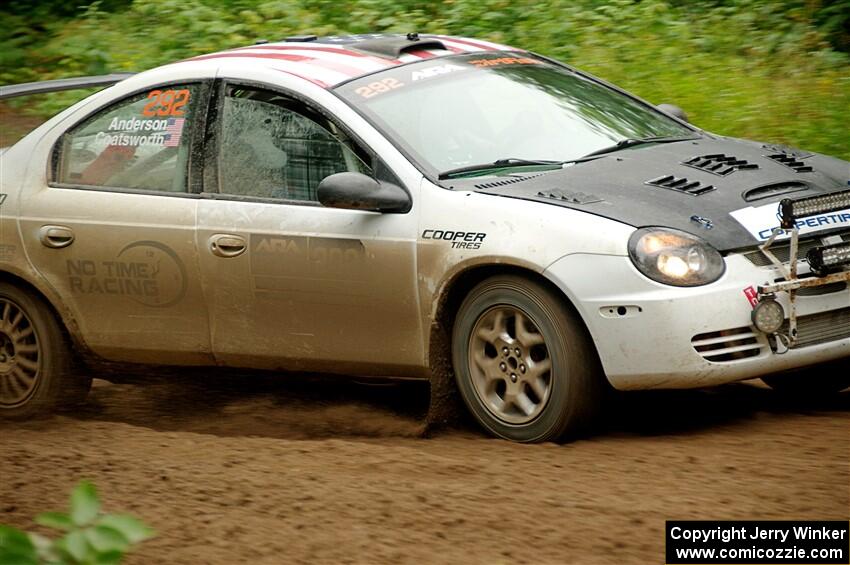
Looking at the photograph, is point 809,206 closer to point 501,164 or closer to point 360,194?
point 501,164

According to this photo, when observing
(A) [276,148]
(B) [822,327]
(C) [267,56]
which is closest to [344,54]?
(C) [267,56]

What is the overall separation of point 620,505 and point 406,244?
1.68 m

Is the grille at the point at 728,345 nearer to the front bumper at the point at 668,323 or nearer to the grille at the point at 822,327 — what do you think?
the front bumper at the point at 668,323

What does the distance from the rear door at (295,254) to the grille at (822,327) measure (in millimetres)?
1521

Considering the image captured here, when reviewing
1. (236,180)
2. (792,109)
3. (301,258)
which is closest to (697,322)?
(301,258)

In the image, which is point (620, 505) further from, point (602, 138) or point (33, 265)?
point (33, 265)

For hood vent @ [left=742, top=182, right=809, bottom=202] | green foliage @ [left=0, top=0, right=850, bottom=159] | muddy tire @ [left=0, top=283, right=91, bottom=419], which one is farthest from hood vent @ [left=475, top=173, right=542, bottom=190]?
green foliage @ [left=0, top=0, right=850, bottom=159]

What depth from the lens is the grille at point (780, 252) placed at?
207 inches

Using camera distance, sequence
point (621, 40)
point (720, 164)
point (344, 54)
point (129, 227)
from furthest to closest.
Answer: point (621, 40), point (344, 54), point (129, 227), point (720, 164)

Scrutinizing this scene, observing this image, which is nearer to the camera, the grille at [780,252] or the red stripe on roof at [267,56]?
the grille at [780,252]

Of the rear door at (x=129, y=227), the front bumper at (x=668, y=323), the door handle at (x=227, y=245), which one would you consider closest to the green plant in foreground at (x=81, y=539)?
the front bumper at (x=668, y=323)

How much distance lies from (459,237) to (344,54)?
1.41m

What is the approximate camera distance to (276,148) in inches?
241

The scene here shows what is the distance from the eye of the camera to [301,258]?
5883 millimetres
